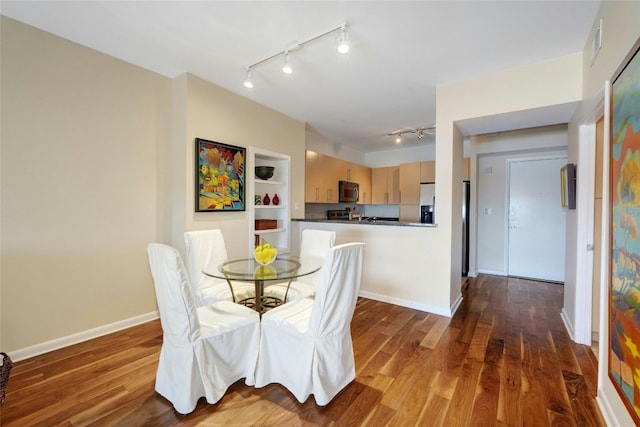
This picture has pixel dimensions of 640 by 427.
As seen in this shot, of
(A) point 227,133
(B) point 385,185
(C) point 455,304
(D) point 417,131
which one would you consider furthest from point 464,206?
(A) point 227,133

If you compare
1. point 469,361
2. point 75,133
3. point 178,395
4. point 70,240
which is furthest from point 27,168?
point 469,361

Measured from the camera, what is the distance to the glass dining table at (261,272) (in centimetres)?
203

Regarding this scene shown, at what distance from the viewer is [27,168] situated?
2.17m

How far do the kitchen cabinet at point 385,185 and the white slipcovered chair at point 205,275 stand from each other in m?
4.21

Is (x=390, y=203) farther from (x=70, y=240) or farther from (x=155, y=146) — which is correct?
(x=70, y=240)

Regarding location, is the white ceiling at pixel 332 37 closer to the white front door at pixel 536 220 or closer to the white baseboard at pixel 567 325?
the white front door at pixel 536 220

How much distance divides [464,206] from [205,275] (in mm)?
4277

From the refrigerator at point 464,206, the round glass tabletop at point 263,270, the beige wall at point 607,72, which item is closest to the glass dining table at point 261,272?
the round glass tabletop at point 263,270

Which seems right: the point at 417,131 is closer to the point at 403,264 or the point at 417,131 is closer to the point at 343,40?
the point at 403,264

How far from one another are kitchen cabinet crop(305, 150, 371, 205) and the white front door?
9.32 feet

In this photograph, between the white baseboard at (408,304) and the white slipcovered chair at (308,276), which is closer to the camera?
the white slipcovered chair at (308,276)

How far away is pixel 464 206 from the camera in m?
4.81

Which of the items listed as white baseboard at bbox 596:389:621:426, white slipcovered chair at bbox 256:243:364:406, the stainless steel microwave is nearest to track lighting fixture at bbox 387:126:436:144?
the stainless steel microwave

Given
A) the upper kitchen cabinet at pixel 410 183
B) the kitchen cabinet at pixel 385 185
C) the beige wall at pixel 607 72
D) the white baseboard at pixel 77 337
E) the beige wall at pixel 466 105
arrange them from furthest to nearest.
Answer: the kitchen cabinet at pixel 385 185 < the upper kitchen cabinet at pixel 410 183 < the beige wall at pixel 466 105 < the white baseboard at pixel 77 337 < the beige wall at pixel 607 72
